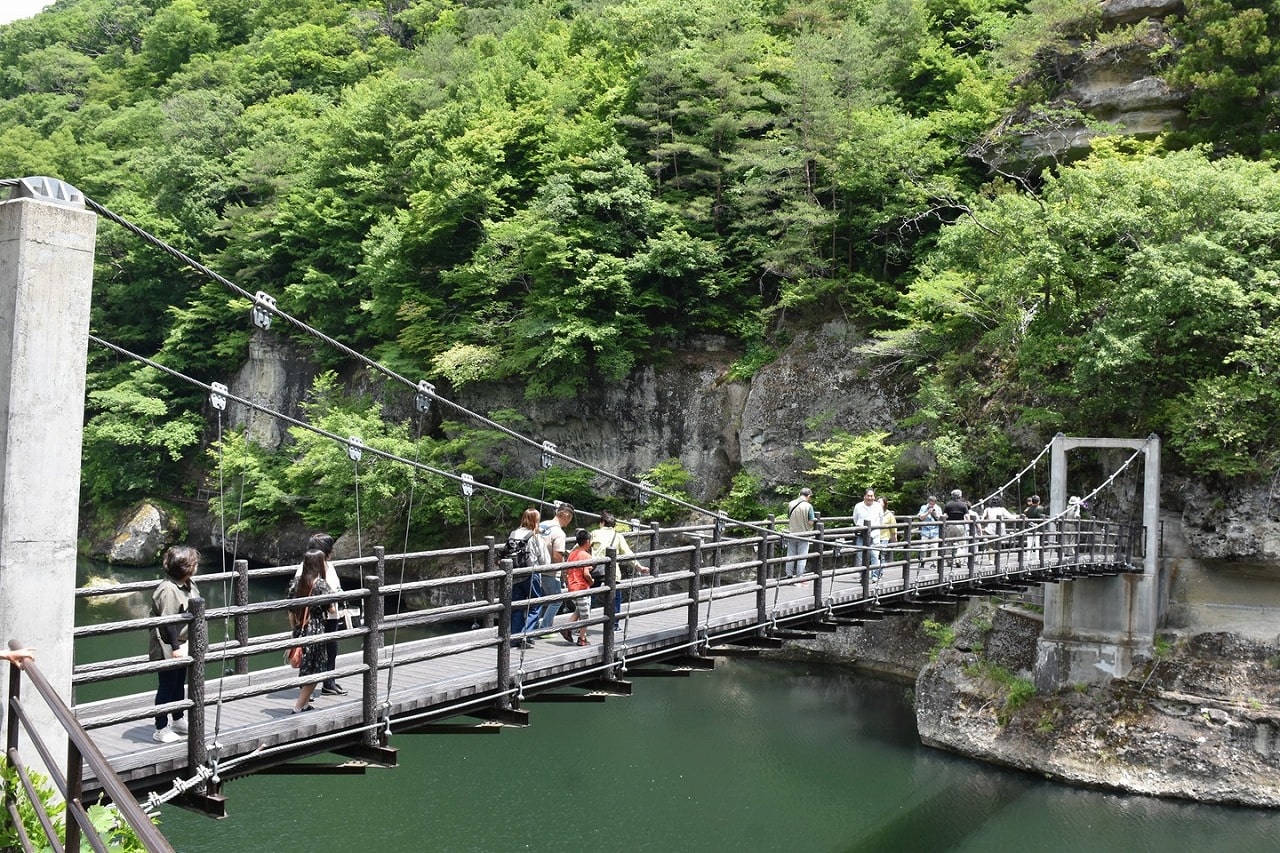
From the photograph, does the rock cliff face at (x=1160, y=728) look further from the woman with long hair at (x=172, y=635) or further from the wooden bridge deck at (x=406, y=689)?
the woman with long hair at (x=172, y=635)

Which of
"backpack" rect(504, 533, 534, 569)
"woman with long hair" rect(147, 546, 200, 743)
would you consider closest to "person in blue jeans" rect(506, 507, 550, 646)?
"backpack" rect(504, 533, 534, 569)

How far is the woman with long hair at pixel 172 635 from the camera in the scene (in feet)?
18.2

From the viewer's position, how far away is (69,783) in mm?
3215

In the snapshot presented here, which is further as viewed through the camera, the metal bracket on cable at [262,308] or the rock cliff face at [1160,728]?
the rock cliff face at [1160,728]

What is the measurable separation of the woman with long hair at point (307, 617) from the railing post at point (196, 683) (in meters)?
0.90

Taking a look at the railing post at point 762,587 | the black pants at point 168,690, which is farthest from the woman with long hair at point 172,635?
the railing post at point 762,587

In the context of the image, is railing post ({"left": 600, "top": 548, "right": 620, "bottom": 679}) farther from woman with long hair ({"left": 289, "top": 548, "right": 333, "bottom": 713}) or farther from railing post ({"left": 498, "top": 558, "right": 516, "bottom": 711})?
woman with long hair ({"left": 289, "top": 548, "right": 333, "bottom": 713})

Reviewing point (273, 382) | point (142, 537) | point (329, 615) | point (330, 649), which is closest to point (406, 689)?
point (330, 649)

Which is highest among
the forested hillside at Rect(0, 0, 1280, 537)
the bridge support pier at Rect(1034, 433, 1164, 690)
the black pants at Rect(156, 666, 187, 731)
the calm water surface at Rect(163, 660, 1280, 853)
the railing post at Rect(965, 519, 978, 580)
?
Answer: the forested hillside at Rect(0, 0, 1280, 537)

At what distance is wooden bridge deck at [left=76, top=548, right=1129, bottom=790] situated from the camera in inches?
218

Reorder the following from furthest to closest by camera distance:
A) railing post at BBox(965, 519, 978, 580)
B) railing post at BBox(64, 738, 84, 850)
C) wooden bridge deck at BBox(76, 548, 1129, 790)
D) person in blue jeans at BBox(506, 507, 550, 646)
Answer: railing post at BBox(965, 519, 978, 580)
person in blue jeans at BBox(506, 507, 550, 646)
wooden bridge deck at BBox(76, 548, 1129, 790)
railing post at BBox(64, 738, 84, 850)

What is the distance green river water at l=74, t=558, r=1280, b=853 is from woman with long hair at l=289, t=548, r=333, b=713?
6.84 m

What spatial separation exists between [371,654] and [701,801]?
9.31m

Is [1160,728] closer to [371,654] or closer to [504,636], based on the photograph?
[504,636]
